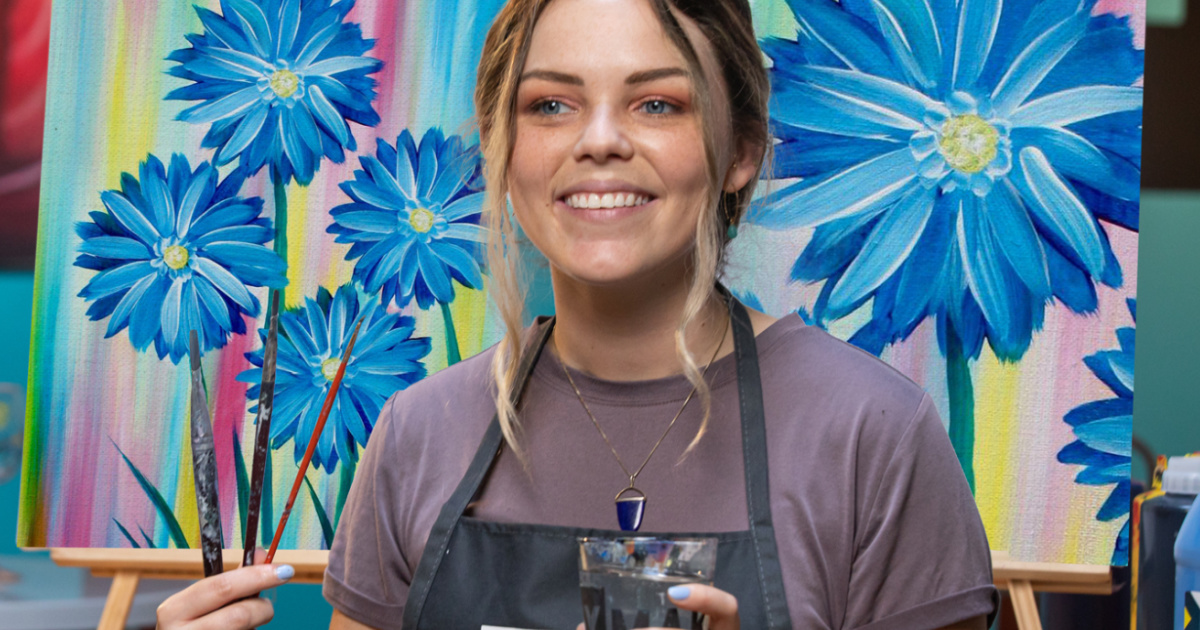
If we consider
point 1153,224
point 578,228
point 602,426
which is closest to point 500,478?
point 602,426

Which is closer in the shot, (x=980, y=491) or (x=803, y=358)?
(x=803, y=358)

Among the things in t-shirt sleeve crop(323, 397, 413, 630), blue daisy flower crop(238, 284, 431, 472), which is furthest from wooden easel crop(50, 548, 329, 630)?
t-shirt sleeve crop(323, 397, 413, 630)

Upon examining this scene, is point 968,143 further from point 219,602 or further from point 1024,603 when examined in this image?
point 219,602

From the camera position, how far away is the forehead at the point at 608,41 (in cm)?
135

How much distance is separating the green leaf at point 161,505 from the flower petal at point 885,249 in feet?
4.18

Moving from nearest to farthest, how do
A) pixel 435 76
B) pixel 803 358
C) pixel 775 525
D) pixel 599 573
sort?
pixel 599 573, pixel 775 525, pixel 803 358, pixel 435 76

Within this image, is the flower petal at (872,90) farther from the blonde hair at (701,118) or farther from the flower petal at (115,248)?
the flower petal at (115,248)

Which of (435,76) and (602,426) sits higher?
(435,76)

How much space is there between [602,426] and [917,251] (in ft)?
2.52

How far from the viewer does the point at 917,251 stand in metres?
1.91

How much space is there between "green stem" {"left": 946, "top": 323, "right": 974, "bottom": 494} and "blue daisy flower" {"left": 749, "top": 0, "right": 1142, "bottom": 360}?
1 cm

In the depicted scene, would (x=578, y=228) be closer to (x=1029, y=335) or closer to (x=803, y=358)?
(x=803, y=358)

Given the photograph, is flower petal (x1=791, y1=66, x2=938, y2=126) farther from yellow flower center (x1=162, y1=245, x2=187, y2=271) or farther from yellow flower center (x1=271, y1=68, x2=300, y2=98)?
yellow flower center (x1=162, y1=245, x2=187, y2=271)

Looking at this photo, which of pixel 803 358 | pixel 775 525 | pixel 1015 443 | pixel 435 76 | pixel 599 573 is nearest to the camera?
pixel 599 573
